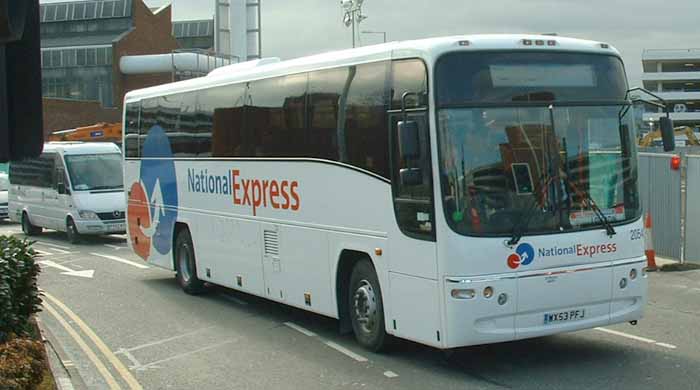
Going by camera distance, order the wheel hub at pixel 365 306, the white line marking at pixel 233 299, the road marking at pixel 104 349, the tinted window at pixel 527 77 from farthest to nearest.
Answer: the white line marking at pixel 233 299
the wheel hub at pixel 365 306
the road marking at pixel 104 349
the tinted window at pixel 527 77

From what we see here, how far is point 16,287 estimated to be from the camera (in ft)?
34.5

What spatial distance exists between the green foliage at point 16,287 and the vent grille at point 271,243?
9.63ft

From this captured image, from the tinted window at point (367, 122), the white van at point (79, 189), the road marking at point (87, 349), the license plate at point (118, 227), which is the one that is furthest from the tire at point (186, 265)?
the white van at point (79, 189)

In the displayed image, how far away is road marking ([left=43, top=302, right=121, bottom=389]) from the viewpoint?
32.4 ft

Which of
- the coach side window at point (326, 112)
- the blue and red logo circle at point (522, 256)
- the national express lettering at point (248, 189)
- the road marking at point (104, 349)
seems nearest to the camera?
the blue and red logo circle at point (522, 256)

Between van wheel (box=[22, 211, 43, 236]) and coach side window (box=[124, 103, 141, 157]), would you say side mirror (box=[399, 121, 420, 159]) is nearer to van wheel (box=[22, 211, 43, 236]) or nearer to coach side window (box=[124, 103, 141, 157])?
coach side window (box=[124, 103, 141, 157])

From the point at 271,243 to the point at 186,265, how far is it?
383 centimetres

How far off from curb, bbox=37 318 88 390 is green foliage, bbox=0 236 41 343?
1.70ft

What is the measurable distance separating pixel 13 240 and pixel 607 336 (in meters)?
6.95

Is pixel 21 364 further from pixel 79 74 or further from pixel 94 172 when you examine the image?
pixel 79 74

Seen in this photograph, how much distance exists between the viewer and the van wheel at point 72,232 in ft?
86.8

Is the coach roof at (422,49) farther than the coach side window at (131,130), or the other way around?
the coach side window at (131,130)

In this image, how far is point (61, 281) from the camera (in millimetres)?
18562

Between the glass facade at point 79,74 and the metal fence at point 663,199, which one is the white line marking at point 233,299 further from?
the glass facade at point 79,74
